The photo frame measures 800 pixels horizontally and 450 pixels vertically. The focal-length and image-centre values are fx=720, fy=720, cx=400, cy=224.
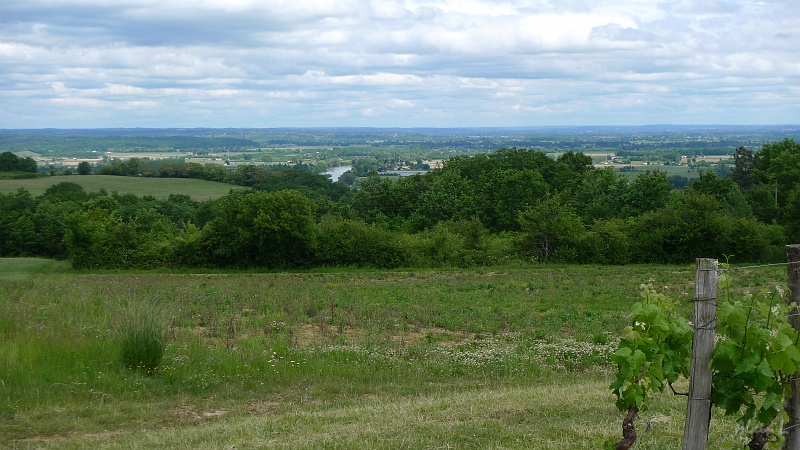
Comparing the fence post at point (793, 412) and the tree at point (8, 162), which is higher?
the fence post at point (793, 412)

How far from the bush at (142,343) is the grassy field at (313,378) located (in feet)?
0.55

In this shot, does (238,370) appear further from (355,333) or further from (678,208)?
(678,208)

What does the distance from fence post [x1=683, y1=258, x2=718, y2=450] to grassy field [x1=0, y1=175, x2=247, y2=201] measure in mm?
94125

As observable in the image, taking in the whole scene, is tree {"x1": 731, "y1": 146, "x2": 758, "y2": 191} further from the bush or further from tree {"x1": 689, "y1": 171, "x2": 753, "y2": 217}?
the bush

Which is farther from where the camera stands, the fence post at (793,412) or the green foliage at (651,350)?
the fence post at (793,412)

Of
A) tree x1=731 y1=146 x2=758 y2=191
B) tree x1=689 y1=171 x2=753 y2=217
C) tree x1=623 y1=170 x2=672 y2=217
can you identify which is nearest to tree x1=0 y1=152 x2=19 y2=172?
tree x1=623 y1=170 x2=672 y2=217

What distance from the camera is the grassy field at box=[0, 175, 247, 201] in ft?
317

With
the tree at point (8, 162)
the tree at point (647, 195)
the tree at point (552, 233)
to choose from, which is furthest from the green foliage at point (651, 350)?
the tree at point (8, 162)

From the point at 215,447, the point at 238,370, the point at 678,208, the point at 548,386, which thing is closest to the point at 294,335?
the point at 238,370

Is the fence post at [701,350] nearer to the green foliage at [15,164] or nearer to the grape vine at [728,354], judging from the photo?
the grape vine at [728,354]

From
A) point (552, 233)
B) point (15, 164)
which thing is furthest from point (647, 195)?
point (15, 164)

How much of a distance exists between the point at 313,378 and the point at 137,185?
10222 cm

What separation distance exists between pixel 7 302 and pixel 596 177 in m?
66.5

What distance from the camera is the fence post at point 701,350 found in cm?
487
